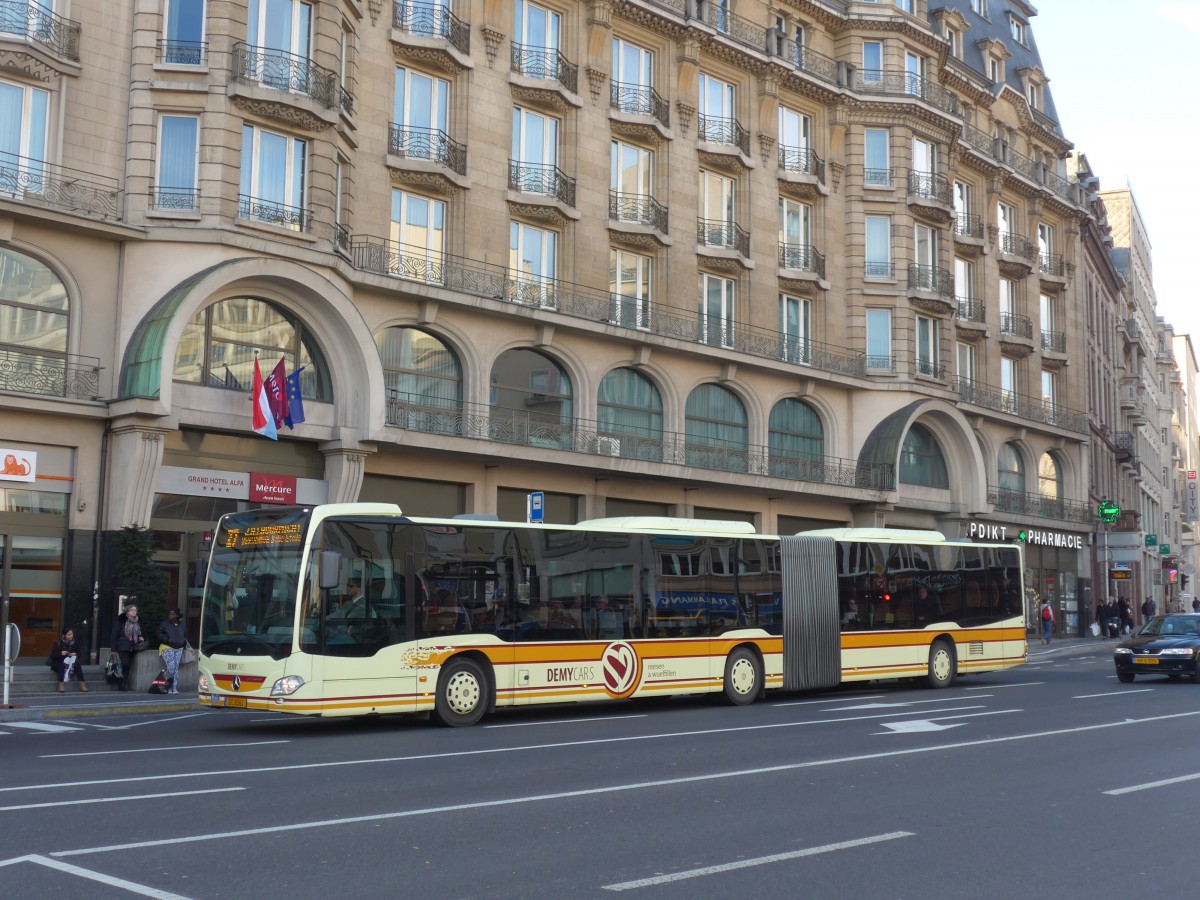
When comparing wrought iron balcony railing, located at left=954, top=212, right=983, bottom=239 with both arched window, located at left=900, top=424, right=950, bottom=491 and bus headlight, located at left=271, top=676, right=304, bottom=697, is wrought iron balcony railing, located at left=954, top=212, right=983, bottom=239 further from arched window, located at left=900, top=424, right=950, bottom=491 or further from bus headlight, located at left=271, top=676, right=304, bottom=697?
bus headlight, located at left=271, top=676, right=304, bottom=697

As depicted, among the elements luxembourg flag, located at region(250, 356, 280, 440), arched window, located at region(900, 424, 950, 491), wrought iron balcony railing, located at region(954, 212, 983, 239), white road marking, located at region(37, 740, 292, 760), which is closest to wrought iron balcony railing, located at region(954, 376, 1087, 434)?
arched window, located at region(900, 424, 950, 491)

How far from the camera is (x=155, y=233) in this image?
2553 cm

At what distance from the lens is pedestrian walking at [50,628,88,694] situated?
22.3 metres

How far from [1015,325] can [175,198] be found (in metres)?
35.4

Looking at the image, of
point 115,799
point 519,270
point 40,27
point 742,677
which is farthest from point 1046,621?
point 115,799

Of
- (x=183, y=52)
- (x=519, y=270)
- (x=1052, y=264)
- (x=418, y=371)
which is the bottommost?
(x=418, y=371)

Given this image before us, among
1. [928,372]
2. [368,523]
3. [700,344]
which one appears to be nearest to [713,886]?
[368,523]

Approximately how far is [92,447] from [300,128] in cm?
787

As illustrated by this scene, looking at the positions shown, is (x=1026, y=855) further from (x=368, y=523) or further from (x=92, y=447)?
(x=92, y=447)

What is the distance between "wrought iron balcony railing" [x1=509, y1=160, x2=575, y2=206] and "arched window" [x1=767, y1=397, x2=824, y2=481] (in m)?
10.1

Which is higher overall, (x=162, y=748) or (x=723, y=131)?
(x=723, y=131)

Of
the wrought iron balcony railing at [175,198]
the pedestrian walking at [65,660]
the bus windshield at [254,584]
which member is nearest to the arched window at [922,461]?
the wrought iron balcony railing at [175,198]

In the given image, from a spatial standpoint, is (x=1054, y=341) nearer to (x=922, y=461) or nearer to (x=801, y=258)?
(x=922, y=461)

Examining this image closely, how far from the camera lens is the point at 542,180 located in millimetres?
33094
